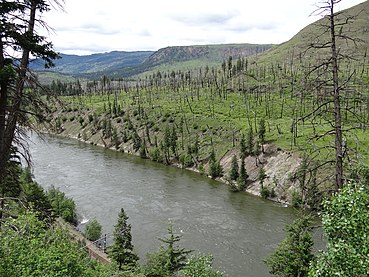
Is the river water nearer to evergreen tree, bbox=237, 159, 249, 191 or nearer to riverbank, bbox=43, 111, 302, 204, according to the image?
evergreen tree, bbox=237, 159, 249, 191

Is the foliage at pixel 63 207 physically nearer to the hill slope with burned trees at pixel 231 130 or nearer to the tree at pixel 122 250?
the hill slope with burned trees at pixel 231 130

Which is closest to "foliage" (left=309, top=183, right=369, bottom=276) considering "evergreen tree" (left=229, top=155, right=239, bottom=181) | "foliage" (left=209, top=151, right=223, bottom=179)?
"evergreen tree" (left=229, top=155, right=239, bottom=181)

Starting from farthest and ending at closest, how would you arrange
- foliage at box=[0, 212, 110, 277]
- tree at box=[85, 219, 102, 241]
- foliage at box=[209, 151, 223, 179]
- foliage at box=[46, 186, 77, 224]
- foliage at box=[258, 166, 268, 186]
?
1. foliage at box=[209, 151, 223, 179]
2. foliage at box=[258, 166, 268, 186]
3. foliage at box=[46, 186, 77, 224]
4. tree at box=[85, 219, 102, 241]
5. foliage at box=[0, 212, 110, 277]

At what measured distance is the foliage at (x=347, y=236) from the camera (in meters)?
8.55

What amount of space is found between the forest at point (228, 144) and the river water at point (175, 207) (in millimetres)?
3882

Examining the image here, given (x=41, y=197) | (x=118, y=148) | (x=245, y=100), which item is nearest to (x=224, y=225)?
(x=41, y=197)

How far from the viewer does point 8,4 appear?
11.3m

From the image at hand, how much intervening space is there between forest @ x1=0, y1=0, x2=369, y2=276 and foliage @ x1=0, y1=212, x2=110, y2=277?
0.04 m

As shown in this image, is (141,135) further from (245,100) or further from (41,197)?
(41,197)

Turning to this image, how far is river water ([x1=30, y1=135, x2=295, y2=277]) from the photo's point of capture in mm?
41438

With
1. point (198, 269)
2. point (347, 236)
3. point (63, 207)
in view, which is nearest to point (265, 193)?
point (63, 207)

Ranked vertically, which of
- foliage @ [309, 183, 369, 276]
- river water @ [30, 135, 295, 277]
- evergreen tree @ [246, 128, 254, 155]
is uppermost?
foliage @ [309, 183, 369, 276]

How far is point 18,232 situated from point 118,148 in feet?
308

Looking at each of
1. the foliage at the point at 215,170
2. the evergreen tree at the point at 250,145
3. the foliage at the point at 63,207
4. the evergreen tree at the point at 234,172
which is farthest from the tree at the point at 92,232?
the evergreen tree at the point at 250,145
